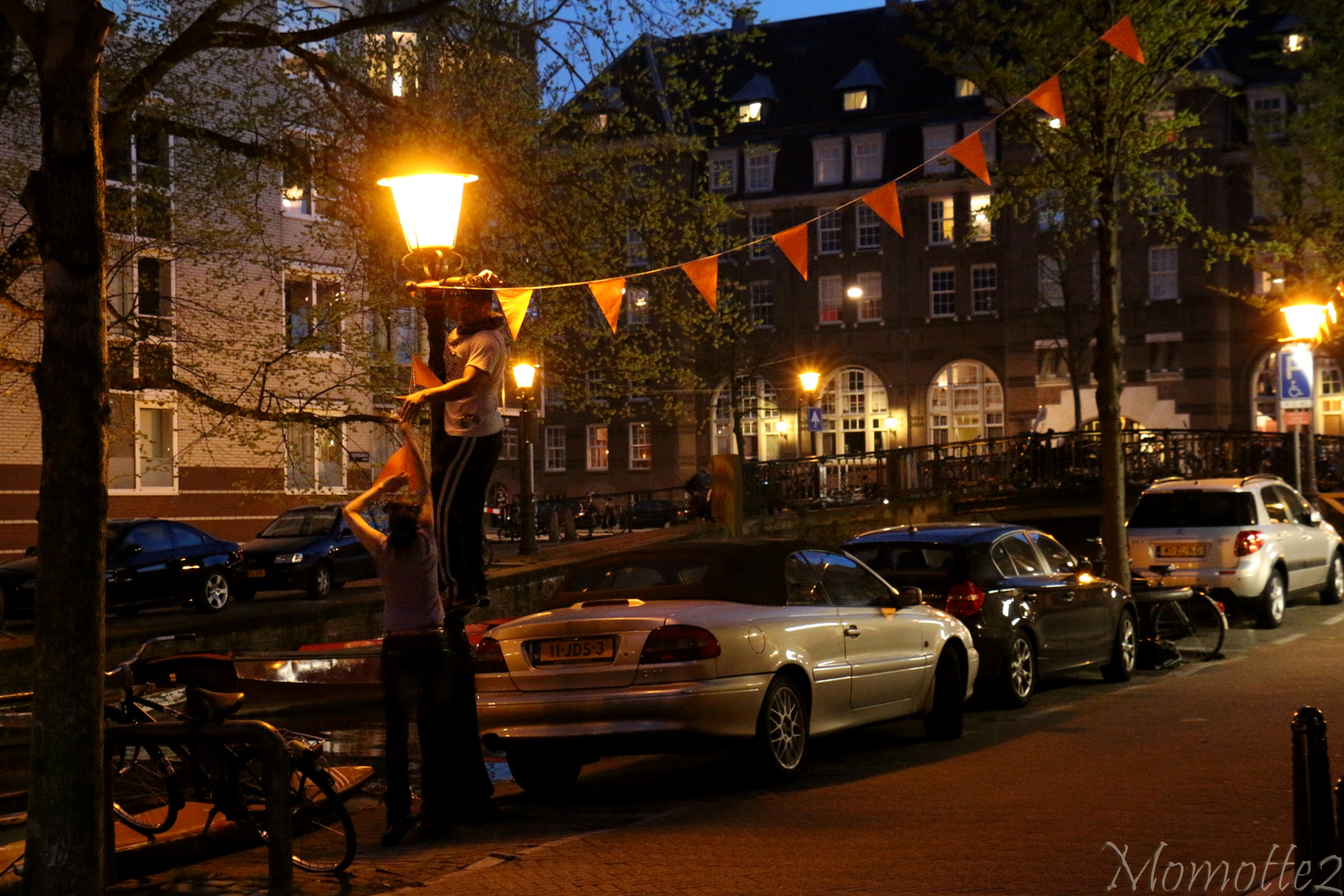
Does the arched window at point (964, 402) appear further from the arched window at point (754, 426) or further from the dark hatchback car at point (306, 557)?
the dark hatchback car at point (306, 557)

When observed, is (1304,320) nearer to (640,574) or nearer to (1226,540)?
(1226,540)

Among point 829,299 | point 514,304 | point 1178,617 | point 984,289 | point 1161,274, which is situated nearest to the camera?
point 514,304

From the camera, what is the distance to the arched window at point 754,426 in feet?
238

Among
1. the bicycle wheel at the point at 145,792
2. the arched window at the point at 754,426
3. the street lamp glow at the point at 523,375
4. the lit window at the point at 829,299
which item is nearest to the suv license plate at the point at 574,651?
the bicycle wheel at the point at 145,792

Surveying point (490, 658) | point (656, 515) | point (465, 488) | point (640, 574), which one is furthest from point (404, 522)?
point (656, 515)

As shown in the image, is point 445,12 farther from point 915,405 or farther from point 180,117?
point 915,405

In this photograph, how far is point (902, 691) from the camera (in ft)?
38.3

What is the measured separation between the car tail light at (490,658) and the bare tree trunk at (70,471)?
11.5 feet

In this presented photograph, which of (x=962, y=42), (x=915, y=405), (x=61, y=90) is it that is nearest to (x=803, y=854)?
(x=61, y=90)

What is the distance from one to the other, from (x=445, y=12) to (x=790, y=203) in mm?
58215

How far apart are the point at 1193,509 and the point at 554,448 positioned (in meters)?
59.9

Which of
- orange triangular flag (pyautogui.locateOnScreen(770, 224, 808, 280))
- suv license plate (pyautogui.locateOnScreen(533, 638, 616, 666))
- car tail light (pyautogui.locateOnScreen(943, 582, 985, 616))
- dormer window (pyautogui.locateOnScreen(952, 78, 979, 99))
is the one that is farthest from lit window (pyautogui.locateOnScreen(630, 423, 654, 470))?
suv license plate (pyautogui.locateOnScreen(533, 638, 616, 666))

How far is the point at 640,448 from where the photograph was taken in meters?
Result: 78.4

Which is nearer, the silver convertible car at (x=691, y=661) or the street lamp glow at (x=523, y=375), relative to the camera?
the silver convertible car at (x=691, y=661)
